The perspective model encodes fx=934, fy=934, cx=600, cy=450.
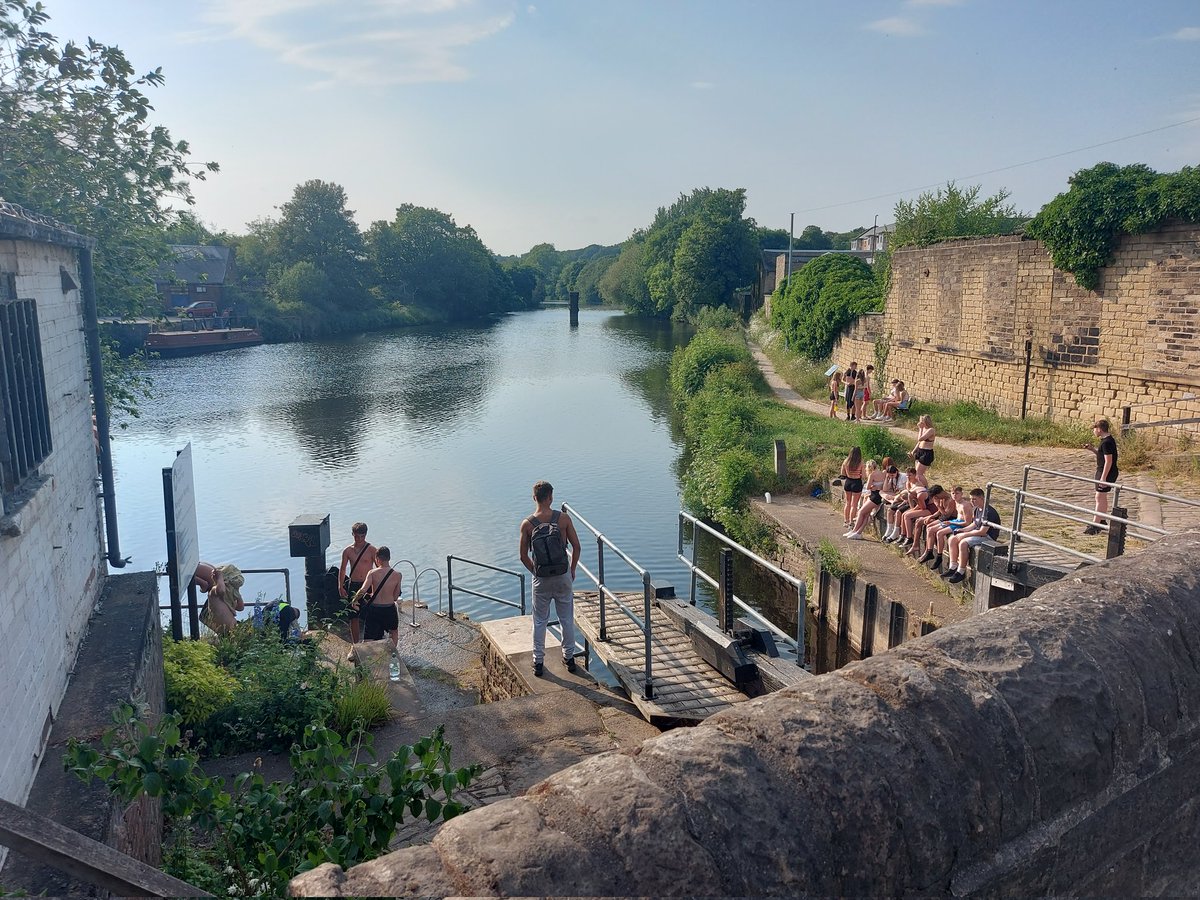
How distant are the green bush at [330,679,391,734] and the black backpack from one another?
1.54m

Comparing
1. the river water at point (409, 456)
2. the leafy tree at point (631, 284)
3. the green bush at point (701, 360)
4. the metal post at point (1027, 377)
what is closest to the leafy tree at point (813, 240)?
the leafy tree at point (631, 284)

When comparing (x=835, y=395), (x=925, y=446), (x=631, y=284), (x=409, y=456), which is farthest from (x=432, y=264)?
(x=925, y=446)

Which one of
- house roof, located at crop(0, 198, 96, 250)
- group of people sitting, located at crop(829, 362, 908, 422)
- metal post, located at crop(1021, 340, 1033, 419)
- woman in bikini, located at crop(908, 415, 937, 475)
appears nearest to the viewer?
house roof, located at crop(0, 198, 96, 250)

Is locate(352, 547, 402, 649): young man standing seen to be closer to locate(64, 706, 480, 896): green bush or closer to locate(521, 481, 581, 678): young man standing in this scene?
locate(521, 481, 581, 678): young man standing

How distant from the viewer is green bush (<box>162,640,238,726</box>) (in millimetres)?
6422

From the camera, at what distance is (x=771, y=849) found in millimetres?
1796

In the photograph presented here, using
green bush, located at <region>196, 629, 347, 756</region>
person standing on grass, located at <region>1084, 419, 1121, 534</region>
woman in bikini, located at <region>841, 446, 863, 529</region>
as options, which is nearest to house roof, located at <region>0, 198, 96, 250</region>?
green bush, located at <region>196, 629, 347, 756</region>

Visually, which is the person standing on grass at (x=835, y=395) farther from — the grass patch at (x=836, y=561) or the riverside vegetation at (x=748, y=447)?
the grass patch at (x=836, y=561)

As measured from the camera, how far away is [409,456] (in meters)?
25.6

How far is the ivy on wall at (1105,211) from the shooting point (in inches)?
613

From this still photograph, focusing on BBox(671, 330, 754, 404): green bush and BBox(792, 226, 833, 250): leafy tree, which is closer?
BBox(671, 330, 754, 404): green bush

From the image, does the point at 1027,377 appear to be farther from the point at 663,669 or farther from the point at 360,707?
the point at 360,707

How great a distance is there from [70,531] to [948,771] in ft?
20.4

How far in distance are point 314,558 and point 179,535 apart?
2.75 m
